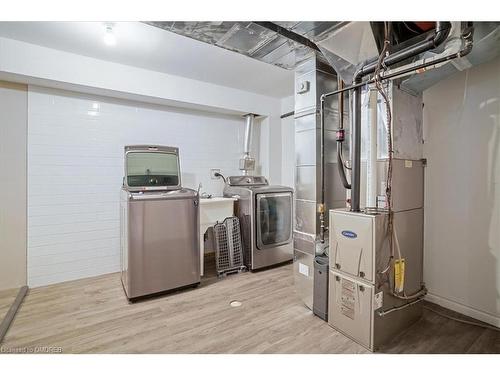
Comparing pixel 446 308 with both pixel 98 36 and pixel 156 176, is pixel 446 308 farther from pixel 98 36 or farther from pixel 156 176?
pixel 98 36

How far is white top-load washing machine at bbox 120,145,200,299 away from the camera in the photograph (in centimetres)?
257

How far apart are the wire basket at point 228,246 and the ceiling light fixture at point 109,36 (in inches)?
92.5

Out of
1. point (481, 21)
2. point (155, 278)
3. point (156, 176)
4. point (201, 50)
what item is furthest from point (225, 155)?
point (481, 21)

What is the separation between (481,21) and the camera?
153cm

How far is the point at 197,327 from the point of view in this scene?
84.0 inches

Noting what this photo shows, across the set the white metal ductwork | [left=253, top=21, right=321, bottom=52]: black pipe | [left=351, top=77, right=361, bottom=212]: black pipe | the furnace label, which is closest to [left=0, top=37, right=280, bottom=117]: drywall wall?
the white metal ductwork

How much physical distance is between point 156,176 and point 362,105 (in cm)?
237

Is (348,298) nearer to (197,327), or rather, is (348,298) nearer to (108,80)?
(197,327)

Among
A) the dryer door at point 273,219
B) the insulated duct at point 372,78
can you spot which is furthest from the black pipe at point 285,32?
the dryer door at point 273,219

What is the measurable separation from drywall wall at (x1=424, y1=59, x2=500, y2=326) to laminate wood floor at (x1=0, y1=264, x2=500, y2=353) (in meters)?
0.34

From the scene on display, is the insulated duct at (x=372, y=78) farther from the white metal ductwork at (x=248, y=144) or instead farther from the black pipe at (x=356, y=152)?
the white metal ductwork at (x=248, y=144)

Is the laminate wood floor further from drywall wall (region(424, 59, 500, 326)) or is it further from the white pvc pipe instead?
the white pvc pipe

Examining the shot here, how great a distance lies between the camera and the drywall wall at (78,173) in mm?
2922

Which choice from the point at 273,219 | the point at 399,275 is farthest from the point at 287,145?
the point at 399,275
